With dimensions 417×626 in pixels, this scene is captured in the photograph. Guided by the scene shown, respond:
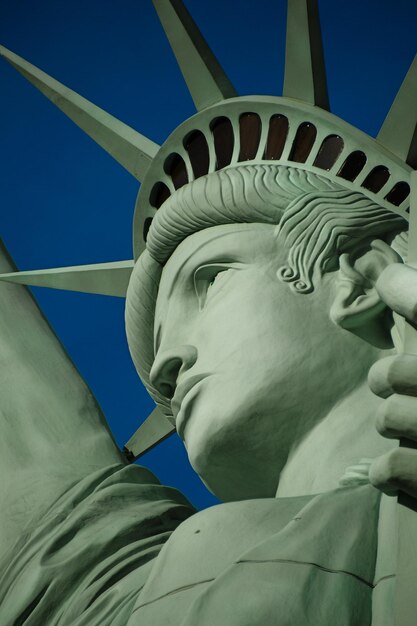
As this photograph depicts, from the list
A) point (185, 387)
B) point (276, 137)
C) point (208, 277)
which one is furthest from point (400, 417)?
point (276, 137)

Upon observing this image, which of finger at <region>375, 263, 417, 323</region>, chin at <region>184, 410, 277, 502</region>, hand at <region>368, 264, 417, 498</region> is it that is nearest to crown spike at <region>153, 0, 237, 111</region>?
chin at <region>184, 410, 277, 502</region>

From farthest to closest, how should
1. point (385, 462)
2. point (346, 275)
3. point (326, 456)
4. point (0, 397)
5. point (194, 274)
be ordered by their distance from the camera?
point (0, 397), point (194, 274), point (346, 275), point (326, 456), point (385, 462)

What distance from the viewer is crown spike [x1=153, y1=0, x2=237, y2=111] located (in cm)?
487

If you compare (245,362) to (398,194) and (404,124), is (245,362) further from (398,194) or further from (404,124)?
(404,124)

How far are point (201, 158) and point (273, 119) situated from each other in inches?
13.2

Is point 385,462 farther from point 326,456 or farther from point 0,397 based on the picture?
point 0,397

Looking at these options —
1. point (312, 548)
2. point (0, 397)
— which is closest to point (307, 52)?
point (0, 397)

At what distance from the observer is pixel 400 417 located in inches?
107

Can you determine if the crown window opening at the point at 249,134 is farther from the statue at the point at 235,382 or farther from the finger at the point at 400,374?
the finger at the point at 400,374

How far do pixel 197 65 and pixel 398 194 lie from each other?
3.29 ft

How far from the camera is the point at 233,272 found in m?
4.29

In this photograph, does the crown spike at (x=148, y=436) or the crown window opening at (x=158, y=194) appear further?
the crown spike at (x=148, y=436)

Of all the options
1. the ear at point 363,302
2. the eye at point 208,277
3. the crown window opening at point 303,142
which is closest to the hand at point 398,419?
the ear at point 363,302

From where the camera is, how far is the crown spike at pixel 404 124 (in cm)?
437
